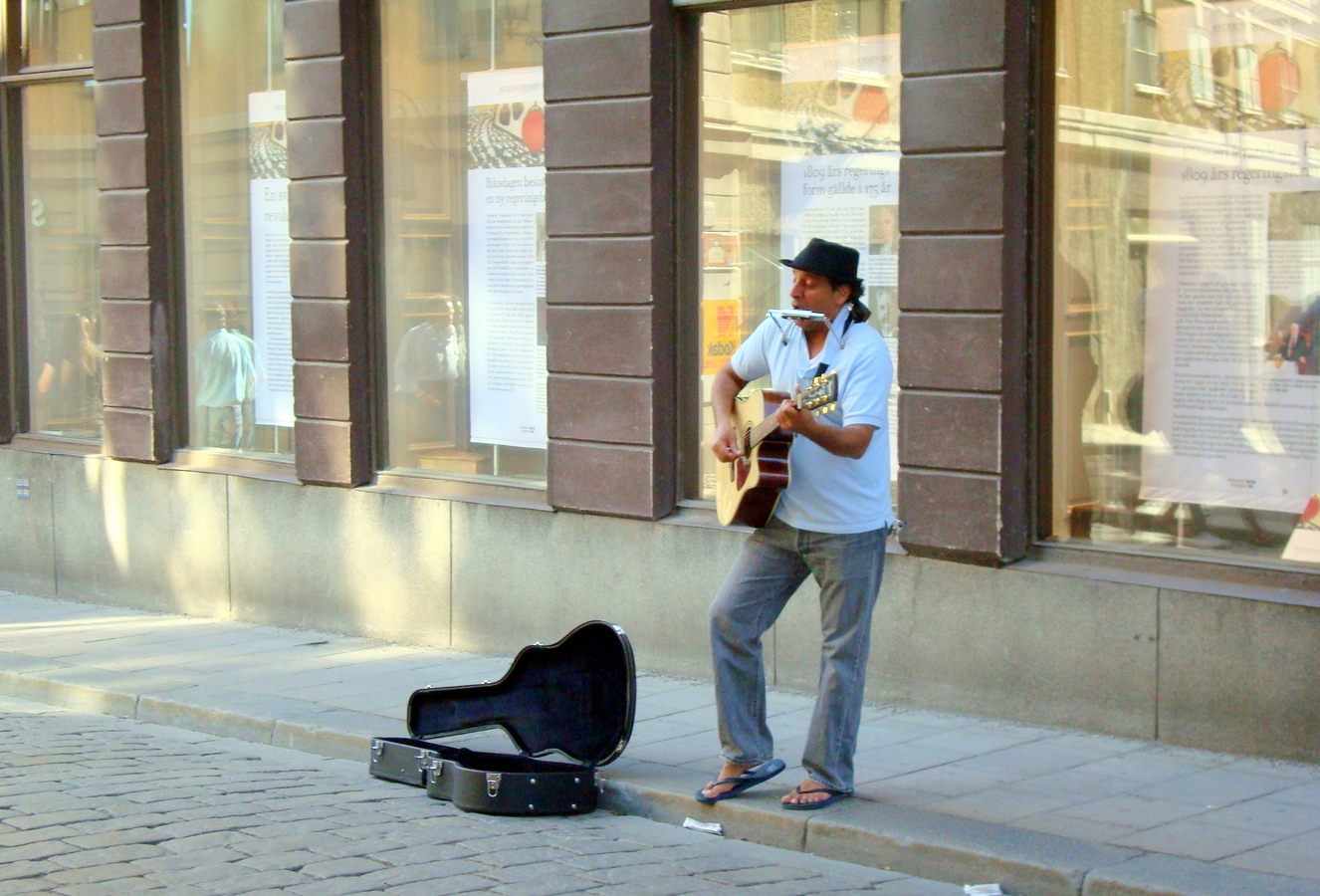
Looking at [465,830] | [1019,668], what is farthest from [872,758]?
[465,830]

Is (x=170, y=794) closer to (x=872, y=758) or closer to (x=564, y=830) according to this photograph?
(x=564, y=830)

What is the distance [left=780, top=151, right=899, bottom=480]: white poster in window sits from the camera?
8438 mm

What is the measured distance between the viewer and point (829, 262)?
620 centimetres

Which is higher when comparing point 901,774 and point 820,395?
point 820,395

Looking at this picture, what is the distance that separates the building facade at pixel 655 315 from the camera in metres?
7.42

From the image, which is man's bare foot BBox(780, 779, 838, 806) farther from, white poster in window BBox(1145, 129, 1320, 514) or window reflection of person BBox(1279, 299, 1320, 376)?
window reflection of person BBox(1279, 299, 1320, 376)

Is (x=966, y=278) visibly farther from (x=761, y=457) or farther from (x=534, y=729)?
(x=534, y=729)

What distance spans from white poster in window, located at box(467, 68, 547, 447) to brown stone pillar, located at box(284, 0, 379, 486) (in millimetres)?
695

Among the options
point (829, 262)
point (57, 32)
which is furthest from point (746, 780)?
point (57, 32)

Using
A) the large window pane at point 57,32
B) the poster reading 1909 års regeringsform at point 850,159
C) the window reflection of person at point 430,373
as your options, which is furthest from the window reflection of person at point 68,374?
the poster reading 1909 års regeringsform at point 850,159

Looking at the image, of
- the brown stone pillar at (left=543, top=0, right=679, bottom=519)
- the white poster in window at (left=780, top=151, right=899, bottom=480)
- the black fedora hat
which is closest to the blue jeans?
the black fedora hat

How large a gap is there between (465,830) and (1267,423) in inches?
147

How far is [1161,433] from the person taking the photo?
7.69 m

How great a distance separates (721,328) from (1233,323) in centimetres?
273
